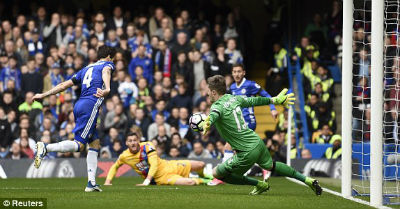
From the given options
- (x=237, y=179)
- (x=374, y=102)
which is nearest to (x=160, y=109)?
(x=237, y=179)

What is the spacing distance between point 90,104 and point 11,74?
10.2 meters

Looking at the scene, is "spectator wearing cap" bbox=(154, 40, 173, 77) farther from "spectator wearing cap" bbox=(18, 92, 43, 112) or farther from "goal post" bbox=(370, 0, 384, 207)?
"goal post" bbox=(370, 0, 384, 207)

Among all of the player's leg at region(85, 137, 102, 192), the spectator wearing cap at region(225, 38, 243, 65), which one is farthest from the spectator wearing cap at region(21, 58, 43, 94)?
the player's leg at region(85, 137, 102, 192)

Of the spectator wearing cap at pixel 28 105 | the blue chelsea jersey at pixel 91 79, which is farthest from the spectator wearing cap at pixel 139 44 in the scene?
the blue chelsea jersey at pixel 91 79

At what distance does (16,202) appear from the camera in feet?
34.4

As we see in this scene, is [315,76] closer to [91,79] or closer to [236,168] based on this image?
[91,79]

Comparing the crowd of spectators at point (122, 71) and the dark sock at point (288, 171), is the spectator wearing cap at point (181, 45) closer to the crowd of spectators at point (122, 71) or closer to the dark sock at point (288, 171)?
the crowd of spectators at point (122, 71)

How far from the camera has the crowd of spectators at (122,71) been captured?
2095 centimetres

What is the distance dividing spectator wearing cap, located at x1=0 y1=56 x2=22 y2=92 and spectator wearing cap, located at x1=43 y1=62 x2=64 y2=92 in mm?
779

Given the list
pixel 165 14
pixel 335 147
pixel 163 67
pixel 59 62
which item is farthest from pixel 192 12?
pixel 335 147

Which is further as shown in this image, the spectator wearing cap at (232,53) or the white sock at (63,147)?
the spectator wearing cap at (232,53)

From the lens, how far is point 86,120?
12.9 metres

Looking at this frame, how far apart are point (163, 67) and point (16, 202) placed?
41.1ft

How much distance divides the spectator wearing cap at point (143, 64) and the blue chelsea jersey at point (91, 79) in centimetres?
932
